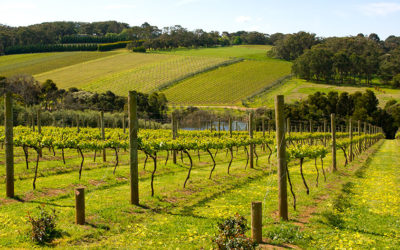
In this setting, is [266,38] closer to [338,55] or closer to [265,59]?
[265,59]

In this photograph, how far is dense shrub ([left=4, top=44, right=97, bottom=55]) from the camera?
116 metres

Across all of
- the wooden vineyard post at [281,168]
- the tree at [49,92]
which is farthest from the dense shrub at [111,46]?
the wooden vineyard post at [281,168]

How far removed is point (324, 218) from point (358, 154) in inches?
934

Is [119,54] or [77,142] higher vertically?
[119,54]

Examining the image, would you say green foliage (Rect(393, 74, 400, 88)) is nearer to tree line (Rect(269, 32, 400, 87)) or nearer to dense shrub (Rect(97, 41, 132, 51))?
tree line (Rect(269, 32, 400, 87))

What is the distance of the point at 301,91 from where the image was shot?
294ft

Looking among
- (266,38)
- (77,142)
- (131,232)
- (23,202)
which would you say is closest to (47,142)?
(77,142)

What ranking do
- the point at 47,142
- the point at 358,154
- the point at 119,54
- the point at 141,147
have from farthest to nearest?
1. the point at 119,54
2. the point at 358,154
3. the point at 47,142
4. the point at 141,147

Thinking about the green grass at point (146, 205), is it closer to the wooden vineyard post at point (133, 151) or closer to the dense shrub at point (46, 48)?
the wooden vineyard post at point (133, 151)

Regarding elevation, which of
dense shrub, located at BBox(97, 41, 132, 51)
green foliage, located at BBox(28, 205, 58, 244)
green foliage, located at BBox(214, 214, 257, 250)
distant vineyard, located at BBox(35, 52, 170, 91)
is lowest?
green foliage, located at BBox(28, 205, 58, 244)

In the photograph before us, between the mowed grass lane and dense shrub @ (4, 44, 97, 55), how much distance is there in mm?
15347

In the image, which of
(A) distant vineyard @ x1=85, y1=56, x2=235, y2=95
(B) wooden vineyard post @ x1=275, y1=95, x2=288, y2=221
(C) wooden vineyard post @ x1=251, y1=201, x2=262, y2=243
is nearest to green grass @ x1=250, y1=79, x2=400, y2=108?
(A) distant vineyard @ x1=85, y1=56, x2=235, y2=95

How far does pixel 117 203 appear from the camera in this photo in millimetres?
11656

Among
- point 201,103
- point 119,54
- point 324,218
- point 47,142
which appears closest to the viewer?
point 324,218
